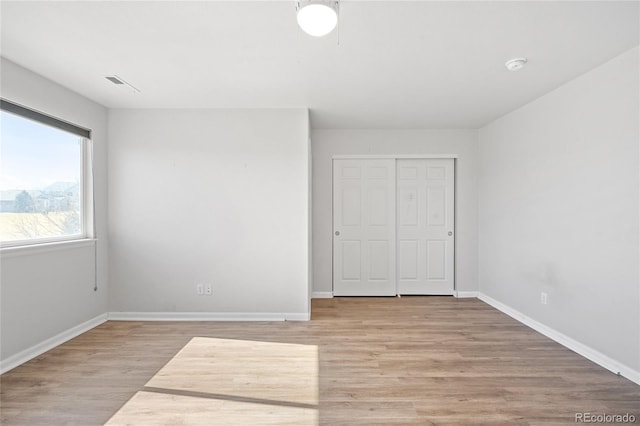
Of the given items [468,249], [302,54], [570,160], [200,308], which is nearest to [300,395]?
[200,308]

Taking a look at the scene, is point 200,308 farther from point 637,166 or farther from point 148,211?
point 637,166

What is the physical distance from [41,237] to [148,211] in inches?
40.3

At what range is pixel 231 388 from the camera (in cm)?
230

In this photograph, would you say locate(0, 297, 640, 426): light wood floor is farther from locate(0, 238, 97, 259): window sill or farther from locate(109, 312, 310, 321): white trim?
locate(0, 238, 97, 259): window sill

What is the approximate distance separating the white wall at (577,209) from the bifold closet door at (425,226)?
0.77 metres

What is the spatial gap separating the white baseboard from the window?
16.7 feet

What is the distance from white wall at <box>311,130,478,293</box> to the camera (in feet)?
15.7

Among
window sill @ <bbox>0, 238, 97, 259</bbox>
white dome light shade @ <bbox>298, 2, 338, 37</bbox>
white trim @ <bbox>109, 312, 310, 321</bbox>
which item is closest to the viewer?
white dome light shade @ <bbox>298, 2, 338, 37</bbox>

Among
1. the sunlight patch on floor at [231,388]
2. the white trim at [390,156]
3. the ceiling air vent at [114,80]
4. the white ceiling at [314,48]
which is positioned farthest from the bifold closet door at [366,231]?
the ceiling air vent at [114,80]

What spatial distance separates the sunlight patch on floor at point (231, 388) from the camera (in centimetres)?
198

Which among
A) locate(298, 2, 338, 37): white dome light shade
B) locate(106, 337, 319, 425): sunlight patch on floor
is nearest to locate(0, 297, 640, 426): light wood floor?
locate(106, 337, 319, 425): sunlight patch on floor

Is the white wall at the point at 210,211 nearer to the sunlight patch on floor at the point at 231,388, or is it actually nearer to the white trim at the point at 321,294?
the sunlight patch on floor at the point at 231,388

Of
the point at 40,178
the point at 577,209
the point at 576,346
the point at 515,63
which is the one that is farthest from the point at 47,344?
the point at 577,209

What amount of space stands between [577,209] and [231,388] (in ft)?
11.1
